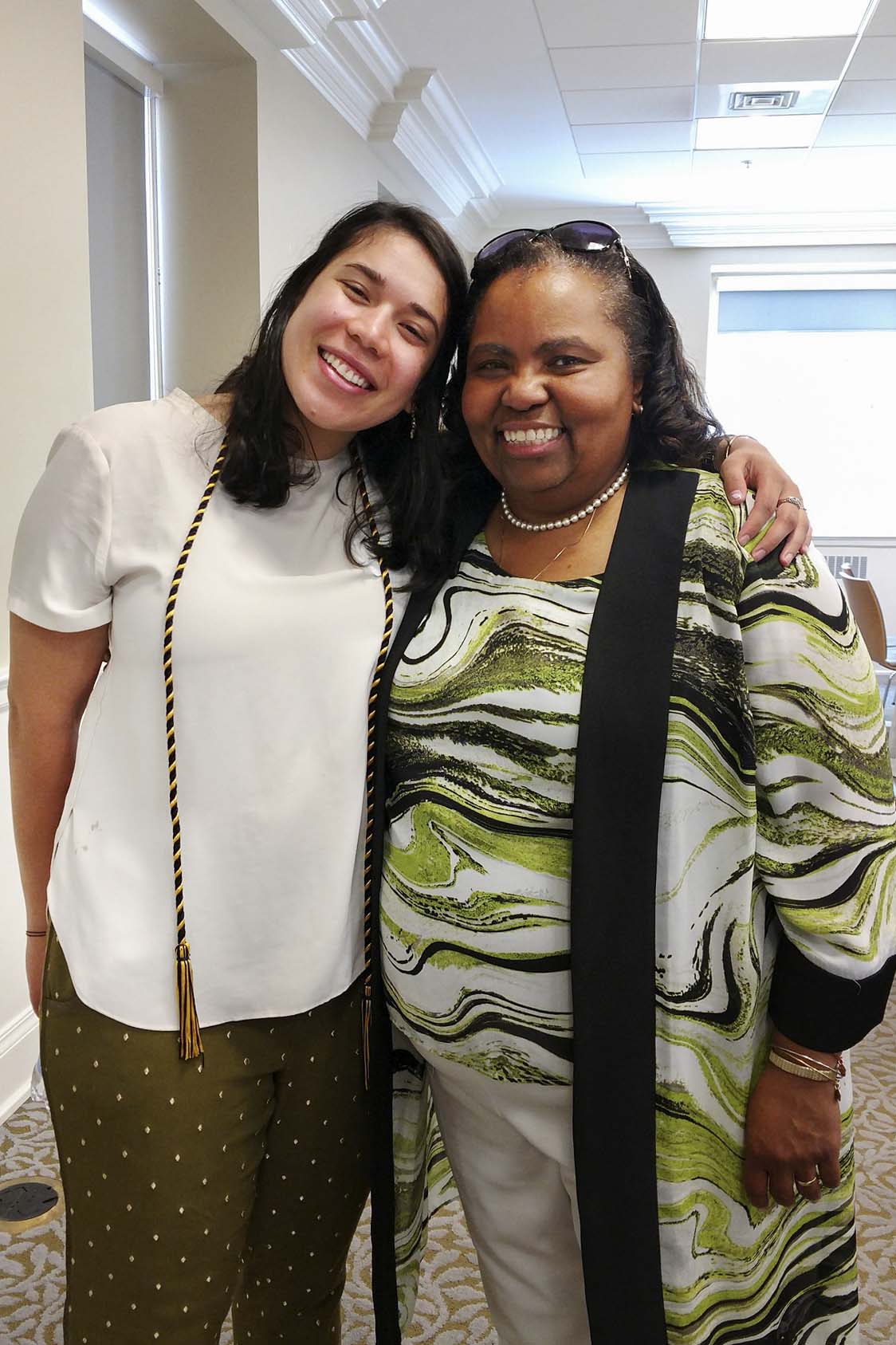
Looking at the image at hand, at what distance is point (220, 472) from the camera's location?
4.02 ft

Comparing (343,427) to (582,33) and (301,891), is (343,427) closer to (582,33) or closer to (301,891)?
(301,891)

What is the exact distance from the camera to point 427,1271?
2043 mm

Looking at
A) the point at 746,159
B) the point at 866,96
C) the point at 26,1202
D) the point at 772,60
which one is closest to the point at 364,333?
the point at 26,1202

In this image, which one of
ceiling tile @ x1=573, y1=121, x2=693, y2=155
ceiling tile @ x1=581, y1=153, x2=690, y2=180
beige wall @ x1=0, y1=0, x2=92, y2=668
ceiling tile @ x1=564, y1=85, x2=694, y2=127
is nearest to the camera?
beige wall @ x1=0, y1=0, x2=92, y2=668

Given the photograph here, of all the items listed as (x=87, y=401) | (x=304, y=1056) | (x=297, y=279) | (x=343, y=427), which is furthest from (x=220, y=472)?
(x=87, y=401)

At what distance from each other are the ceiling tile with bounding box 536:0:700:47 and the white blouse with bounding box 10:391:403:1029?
3.74m

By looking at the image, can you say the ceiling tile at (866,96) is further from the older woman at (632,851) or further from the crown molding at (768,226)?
the older woman at (632,851)

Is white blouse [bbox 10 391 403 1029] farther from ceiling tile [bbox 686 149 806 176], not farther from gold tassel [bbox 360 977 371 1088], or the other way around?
ceiling tile [bbox 686 149 806 176]

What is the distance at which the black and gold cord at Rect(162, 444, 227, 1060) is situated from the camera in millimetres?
1150

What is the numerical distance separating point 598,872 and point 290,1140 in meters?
0.52

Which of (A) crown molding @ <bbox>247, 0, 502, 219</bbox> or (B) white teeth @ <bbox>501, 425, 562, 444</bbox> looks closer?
(B) white teeth @ <bbox>501, 425, 562, 444</bbox>

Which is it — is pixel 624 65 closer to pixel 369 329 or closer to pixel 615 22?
pixel 615 22

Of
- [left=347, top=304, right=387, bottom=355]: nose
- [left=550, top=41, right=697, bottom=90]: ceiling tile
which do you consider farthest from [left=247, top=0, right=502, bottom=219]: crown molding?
[left=347, top=304, right=387, bottom=355]: nose

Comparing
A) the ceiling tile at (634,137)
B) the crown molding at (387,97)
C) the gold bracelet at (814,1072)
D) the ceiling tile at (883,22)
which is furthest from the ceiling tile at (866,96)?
the gold bracelet at (814,1072)
